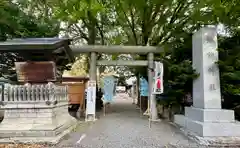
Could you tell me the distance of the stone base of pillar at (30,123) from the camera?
7.02 meters

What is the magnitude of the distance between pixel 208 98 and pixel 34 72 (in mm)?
5203

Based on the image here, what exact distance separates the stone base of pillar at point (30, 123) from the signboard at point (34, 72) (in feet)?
2.83

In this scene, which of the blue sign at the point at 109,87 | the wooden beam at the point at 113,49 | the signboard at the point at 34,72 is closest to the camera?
the signboard at the point at 34,72

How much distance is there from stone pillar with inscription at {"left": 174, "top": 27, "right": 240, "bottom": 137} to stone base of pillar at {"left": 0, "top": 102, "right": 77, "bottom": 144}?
3.96 m

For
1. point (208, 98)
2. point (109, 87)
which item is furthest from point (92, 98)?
point (208, 98)

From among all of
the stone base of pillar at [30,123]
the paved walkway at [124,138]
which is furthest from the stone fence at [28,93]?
the paved walkway at [124,138]

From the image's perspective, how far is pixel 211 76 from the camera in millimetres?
7746

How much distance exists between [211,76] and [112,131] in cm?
360

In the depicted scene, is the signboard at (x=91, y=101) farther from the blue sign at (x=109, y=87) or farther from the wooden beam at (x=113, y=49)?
the blue sign at (x=109, y=87)

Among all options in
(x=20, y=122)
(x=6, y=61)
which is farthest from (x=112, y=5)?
(x=20, y=122)

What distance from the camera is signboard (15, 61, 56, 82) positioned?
310 inches

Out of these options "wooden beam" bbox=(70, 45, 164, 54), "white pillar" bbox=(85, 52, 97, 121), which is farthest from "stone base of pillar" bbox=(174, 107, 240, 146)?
"white pillar" bbox=(85, 52, 97, 121)

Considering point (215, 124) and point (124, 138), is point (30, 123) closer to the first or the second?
point (124, 138)

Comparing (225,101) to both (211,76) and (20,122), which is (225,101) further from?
(20,122)
